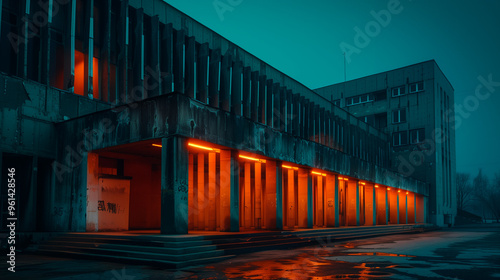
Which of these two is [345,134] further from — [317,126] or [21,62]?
[21,62]

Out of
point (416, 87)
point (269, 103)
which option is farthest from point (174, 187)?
point (416, 87)

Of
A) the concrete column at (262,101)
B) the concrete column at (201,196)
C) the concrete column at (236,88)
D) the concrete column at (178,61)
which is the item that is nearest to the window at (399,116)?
the concrete column at (262,101)

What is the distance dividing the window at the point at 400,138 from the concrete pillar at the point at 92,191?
47.1m

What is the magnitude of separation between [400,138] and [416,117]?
3.51 meters

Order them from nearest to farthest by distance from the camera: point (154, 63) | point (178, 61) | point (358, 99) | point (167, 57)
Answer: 1. point (154, 63)
2. point (167, 57)
3. point (178, 61)
4. point (358, 99)

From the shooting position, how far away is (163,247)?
14.0 metres

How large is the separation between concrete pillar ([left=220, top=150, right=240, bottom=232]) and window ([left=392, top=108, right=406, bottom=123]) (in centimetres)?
4417

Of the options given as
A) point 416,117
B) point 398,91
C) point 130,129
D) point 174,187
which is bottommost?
point 174,187

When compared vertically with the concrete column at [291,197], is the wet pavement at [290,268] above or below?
below

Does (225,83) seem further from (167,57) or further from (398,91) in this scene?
(398,91)

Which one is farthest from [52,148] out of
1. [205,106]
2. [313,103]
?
[313,103]

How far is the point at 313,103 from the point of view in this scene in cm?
4072

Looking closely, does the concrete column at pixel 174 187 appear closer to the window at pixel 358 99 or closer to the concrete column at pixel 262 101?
the concrete column at pixel 262 101

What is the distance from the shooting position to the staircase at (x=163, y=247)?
13594 mm
